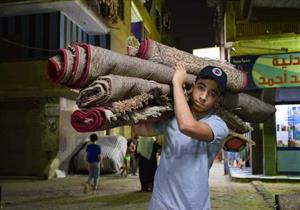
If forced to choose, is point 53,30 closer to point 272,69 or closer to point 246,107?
point 272,69

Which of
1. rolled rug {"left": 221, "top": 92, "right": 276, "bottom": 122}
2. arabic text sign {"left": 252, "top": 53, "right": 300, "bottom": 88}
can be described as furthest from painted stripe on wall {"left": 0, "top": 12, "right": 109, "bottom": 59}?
rolled rug {"left": 221, "top": 92, "right": 276, "bottom": 122}

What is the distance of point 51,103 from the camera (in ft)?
51.5

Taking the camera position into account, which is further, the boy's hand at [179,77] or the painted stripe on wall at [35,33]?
the painted stripe on wall at [35,33]

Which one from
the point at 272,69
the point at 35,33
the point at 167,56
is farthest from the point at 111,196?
the point at 35,33

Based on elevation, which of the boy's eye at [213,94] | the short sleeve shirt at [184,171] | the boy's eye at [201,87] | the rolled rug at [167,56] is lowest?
the short sleeve shirt at [184,171]

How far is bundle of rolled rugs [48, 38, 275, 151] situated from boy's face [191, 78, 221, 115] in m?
0.27

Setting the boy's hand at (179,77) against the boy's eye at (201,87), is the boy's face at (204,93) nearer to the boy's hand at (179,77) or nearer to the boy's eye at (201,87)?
the boy's eye at (201,87)

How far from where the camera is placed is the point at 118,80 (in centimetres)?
254

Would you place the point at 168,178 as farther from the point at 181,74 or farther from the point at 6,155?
the point at 6,155

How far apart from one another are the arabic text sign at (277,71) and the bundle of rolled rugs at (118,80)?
900 centimetres

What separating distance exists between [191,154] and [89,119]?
2.42 ft

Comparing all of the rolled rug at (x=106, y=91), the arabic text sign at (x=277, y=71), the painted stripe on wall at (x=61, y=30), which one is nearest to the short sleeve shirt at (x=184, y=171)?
the rolled rug at (x=106, y=91)

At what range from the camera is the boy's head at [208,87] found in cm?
263

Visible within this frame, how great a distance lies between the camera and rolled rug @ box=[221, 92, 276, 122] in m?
3.83
